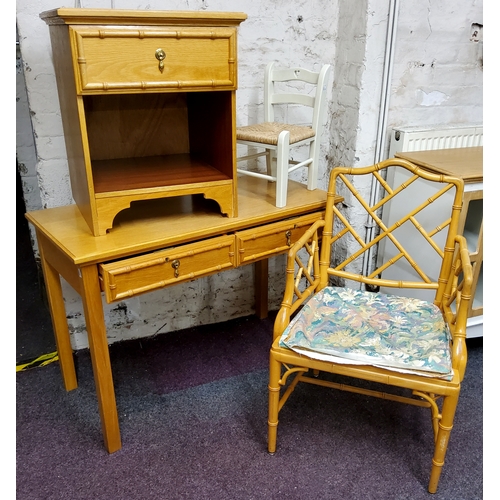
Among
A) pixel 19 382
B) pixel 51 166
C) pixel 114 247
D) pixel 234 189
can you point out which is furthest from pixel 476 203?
pixel 19 382

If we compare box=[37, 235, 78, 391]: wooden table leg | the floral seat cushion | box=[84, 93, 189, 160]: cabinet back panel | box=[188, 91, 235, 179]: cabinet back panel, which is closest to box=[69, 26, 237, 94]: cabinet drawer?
box=[188, 91, 235, 179]: cabinet back panel

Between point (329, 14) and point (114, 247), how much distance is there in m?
1.54

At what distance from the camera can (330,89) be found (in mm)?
2346

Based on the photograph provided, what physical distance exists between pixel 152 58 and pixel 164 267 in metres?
0.65

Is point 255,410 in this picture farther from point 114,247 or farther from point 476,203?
point 476,203

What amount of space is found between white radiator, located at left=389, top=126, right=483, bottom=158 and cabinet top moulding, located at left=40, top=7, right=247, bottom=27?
3.63 ft

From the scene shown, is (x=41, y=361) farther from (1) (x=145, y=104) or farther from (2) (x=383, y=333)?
(2) (x=383, y=333)

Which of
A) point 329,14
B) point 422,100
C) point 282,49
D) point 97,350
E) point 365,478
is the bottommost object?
point 365,478

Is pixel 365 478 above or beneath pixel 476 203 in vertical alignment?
beneath

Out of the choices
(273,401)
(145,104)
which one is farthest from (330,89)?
(273,401)

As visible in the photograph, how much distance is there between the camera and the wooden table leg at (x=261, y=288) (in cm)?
245

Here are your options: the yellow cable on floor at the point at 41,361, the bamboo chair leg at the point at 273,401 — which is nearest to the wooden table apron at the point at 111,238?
the yellow cable on floor at the point at 41,361

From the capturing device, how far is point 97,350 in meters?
1.56

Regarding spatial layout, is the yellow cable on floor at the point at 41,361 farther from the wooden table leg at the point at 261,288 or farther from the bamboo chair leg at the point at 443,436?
the bamboo chair leg at the point at 443,436
